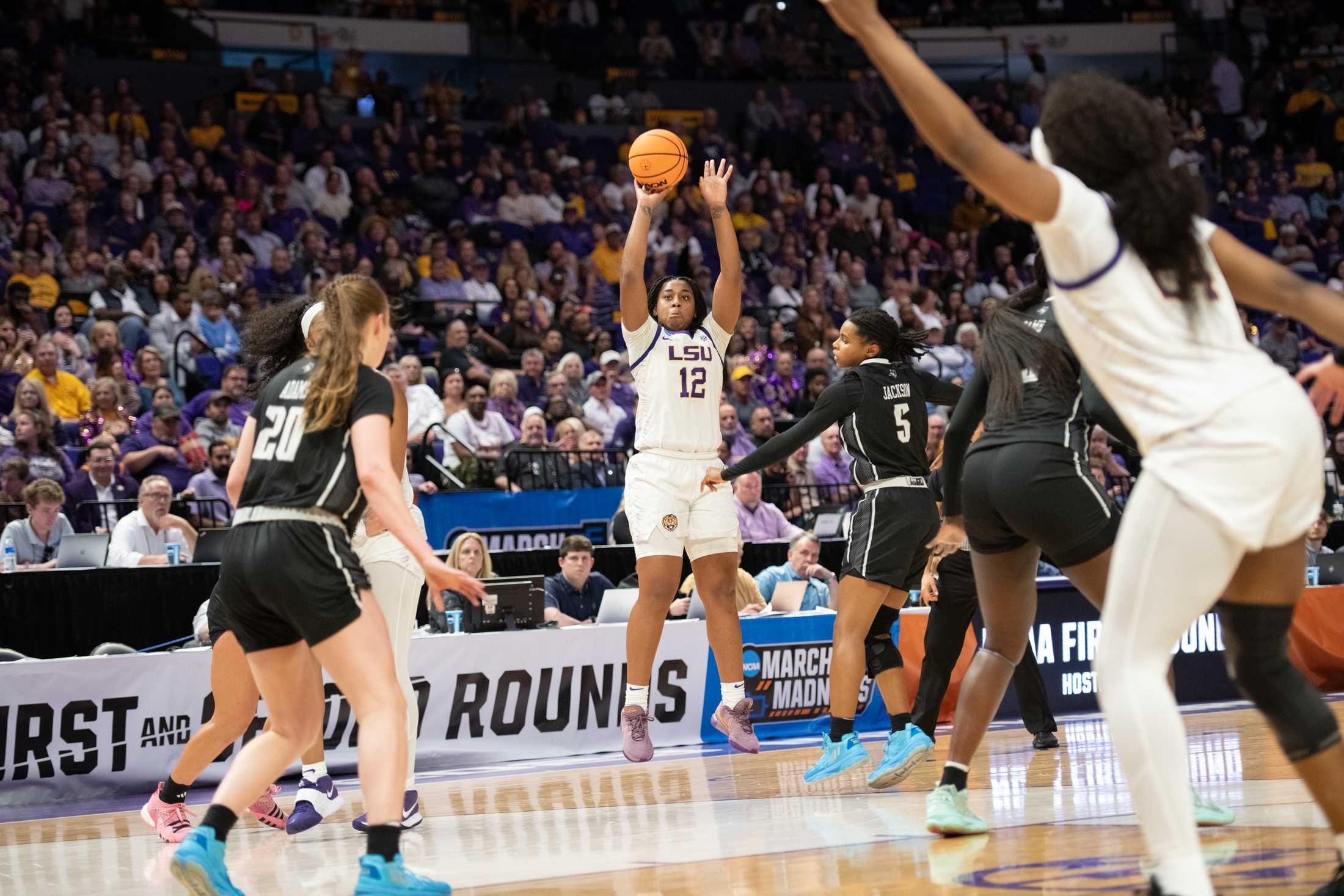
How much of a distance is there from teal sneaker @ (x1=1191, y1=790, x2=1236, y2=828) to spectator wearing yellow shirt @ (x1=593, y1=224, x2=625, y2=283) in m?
14.0

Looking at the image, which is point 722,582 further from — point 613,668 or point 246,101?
point 246,101

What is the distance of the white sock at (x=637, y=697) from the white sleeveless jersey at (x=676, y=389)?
1.17 meters

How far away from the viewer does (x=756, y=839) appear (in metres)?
5.46

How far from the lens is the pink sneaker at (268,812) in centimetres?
648

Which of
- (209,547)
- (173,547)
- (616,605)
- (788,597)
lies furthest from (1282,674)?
(173,547)

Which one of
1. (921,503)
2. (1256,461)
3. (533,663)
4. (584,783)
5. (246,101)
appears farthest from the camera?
(246,101)

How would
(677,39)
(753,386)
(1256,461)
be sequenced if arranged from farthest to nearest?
(677,39) → (753,386) → (1256,461)

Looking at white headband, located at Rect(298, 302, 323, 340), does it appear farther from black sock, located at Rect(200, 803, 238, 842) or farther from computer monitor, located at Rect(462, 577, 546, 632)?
computer monitor, located at Rect(462, 577, 546, 632)

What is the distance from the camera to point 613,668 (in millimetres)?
9688

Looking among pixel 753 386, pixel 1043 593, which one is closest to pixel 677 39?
pixel 753 386

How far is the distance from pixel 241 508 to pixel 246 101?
1673 cm

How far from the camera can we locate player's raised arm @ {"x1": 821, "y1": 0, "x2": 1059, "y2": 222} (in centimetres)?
324

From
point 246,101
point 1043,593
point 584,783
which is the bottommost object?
point 584,783

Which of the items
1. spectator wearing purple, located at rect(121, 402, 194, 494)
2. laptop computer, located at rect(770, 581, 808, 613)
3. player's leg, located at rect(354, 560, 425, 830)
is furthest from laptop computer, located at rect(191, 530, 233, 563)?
player's leg, located at rect(354, 560, 425, 830)
